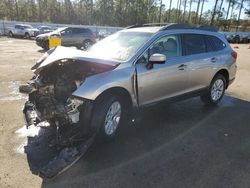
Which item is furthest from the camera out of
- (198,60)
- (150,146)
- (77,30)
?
(77,30)

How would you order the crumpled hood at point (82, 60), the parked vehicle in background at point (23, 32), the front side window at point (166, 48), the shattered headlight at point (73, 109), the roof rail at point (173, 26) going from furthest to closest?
the parked vehicle in background at point (23, 32) → the roof rail at point (173, 26) → the front side window at point (166, 48) → the crumpled hood at point (82, 60) → the shattered headlight at point (73, 109)

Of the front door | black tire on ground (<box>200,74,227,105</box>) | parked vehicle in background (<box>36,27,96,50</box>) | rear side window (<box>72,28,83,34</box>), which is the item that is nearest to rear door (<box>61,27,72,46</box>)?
parked vehicle in background (<box>36,27,96,50</box>)

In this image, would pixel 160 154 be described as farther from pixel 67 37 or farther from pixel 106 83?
pixel 67 37

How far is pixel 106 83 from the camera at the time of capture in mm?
4637

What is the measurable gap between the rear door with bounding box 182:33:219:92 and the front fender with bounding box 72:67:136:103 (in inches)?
66.9

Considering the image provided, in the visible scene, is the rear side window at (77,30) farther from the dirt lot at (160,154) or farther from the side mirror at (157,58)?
the side mirror at (157,58)

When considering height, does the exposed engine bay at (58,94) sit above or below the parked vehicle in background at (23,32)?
above

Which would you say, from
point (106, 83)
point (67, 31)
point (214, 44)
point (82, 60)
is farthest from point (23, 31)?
point (106, 83)

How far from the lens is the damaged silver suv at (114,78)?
452cm

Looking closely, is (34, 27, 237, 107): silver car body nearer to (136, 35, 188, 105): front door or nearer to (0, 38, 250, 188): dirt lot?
(136, 35, 188, 105): front door

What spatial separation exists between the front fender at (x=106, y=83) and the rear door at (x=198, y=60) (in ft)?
5.57

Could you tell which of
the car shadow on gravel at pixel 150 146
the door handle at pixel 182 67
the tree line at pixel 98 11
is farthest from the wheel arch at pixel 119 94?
the tree line at pixel 98 11

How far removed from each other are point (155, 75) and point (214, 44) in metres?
2.50

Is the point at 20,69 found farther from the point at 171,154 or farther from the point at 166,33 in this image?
the point at 171,154
